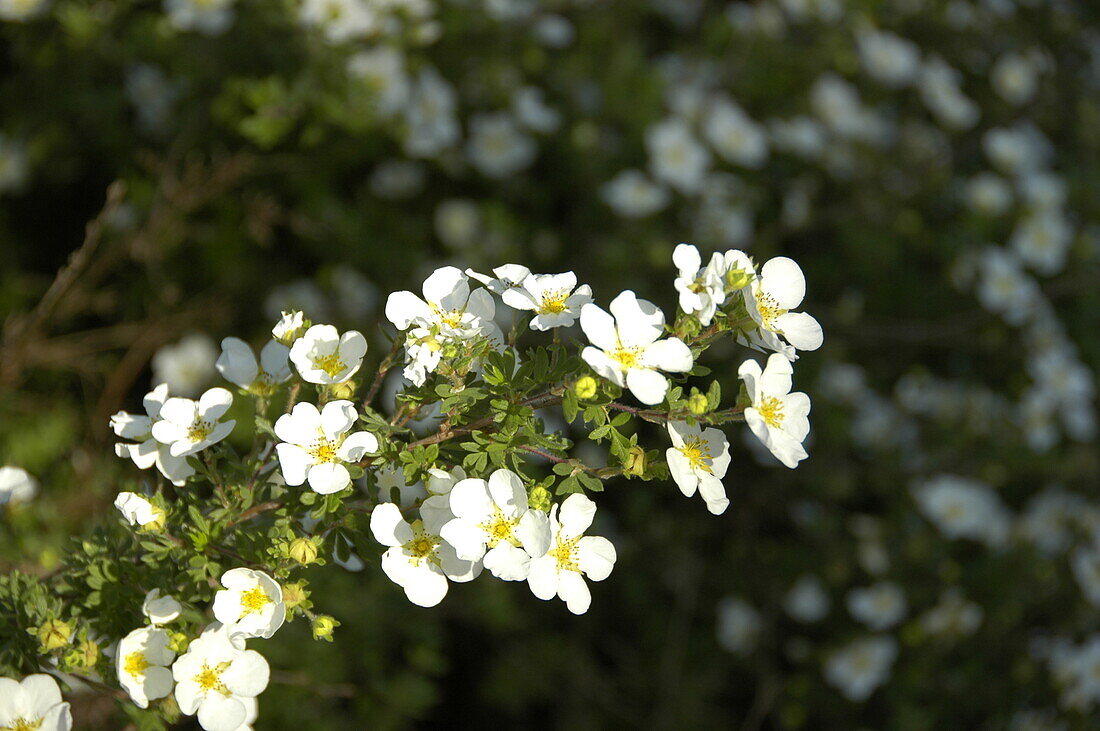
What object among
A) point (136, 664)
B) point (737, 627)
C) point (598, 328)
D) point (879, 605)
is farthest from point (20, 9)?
point (879, 605)

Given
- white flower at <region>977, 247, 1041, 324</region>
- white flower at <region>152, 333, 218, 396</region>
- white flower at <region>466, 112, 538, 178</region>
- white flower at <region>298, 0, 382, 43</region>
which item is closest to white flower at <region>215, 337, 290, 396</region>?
white flower at <region>298, 0, 382, 43</region>

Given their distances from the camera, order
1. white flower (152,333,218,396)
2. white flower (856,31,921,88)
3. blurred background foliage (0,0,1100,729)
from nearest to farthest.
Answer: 1. blurred background foliage (0,0,1100,729)
2. white flower (152,333,218,396)
3. white flower (856,31,921,88)

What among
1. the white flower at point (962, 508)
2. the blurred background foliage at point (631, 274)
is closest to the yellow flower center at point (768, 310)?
the blurred background foliage at point (631, 274)

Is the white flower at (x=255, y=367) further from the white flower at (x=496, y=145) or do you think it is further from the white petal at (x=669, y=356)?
the white flower at (x=496, y=145)

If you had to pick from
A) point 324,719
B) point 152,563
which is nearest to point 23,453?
point 324,719

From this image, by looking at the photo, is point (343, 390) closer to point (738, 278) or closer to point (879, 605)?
point (738, 278)

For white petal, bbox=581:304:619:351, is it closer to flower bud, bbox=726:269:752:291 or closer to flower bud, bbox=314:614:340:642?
flower bud, bbox=726:269:752:291
